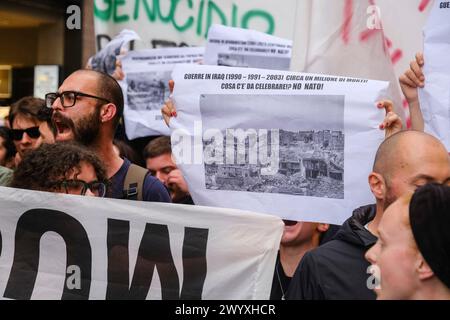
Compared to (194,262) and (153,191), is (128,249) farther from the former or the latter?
(153,191)

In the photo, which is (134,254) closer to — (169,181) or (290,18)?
(169,181)

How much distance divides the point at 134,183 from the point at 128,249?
87 cm

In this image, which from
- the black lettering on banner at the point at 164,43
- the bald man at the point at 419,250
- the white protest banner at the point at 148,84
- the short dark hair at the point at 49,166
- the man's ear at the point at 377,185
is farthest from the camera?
the black lettering on banner at the point at 164,43

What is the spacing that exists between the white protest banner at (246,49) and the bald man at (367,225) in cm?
185

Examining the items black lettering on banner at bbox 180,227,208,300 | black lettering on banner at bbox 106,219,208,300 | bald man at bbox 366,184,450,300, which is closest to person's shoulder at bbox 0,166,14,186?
black lettering on banner at bbox 106,219,208,300

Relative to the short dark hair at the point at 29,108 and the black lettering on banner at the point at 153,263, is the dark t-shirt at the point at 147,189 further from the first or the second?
the short dark hair at the point at 29,108

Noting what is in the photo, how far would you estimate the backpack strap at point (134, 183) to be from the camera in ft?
11.1

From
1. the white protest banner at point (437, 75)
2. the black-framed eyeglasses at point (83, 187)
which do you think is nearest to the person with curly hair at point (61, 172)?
the black-framed eyeglasses at point (83, 187)

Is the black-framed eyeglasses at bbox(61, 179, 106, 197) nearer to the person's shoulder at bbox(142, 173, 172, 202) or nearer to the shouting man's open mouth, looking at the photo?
the person's shoulder at bbox(142, 173, 172, 202)

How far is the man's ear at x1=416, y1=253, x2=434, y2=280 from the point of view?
183cm

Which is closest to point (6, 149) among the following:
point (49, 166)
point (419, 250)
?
point (49, 166)

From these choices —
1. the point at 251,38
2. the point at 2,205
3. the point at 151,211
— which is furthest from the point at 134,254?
the point at 251,38

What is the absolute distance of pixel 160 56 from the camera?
543cm

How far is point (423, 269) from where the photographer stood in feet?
6.04
